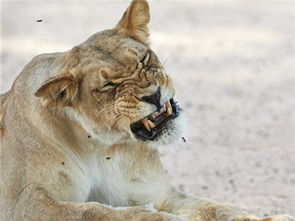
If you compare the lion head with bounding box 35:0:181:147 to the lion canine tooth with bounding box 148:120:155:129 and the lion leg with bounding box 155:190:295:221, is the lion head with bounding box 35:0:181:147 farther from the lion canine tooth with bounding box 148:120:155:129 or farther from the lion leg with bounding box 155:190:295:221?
the lion leg with bounding box 155:190:295:221

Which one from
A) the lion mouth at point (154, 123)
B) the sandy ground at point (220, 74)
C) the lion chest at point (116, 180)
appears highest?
the lion mouth at point (154, 123)

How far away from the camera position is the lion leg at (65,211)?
3.56 metres

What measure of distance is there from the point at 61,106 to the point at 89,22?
6394 millimetres

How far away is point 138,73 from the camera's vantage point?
370cm

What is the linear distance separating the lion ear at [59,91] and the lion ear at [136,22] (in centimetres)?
41

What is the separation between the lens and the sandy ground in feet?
19.2

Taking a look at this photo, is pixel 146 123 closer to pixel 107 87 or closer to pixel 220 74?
pixel 107 87

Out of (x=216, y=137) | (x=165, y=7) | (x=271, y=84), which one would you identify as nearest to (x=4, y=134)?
(x=216, y=137)

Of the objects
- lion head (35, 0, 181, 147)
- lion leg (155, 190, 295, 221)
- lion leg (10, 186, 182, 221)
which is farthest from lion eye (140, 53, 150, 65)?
lion leg (155, 190, 295, 221)

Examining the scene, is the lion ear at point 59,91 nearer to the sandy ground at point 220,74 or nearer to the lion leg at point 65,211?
the lion leg at point 65,211

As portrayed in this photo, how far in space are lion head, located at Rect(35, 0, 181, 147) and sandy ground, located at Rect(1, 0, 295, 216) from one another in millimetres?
293

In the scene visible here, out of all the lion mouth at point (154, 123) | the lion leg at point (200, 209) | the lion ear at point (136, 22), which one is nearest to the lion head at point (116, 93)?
the lion mouth at point (154, 123)

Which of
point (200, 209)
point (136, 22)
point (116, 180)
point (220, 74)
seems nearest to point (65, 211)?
point (116, 180)

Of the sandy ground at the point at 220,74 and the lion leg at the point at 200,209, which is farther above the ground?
the lion leg at the point at 200,209
